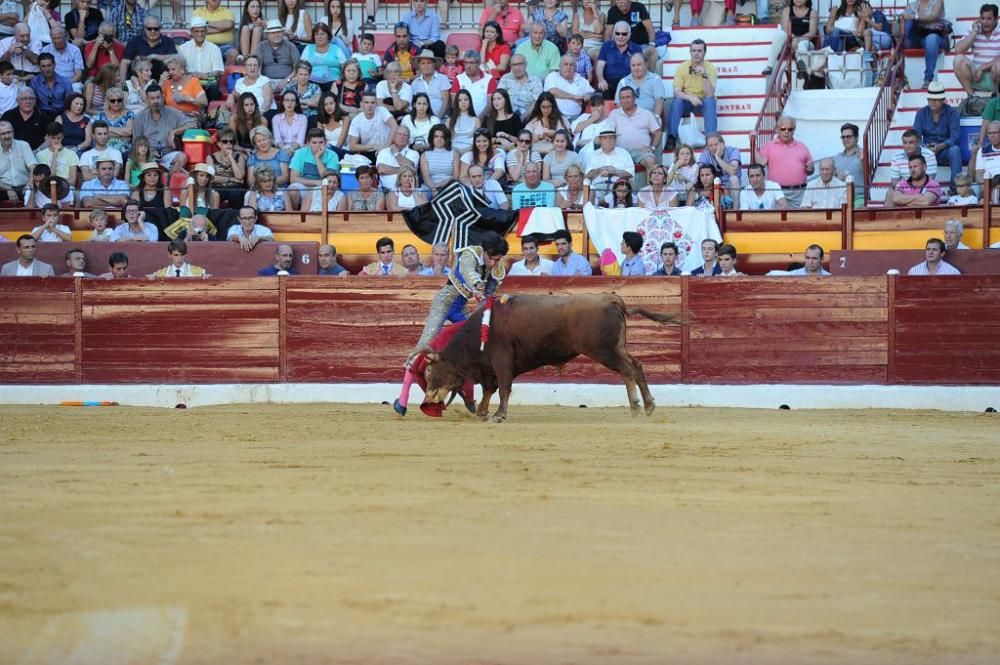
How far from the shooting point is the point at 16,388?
13.5m

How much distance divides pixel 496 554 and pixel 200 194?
9394 mm

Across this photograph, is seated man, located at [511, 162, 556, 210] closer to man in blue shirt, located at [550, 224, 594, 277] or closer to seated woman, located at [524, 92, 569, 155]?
man in blue shirt, located at [550, 224, 594, 277]

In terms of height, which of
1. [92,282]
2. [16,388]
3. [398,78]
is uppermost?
[398,78]

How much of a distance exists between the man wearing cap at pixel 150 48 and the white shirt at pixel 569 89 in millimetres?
4255

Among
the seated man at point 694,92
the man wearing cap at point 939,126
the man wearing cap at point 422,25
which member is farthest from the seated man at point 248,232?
the man wearing cap at point 939,126

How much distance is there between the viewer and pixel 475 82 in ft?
51.2

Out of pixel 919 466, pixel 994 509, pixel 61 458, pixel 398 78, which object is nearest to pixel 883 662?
pixel 994 509

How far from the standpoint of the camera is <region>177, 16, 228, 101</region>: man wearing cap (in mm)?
16203

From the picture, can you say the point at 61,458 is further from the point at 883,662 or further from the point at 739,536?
the point at 883,662

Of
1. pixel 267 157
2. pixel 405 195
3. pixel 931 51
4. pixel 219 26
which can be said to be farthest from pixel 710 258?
pixel 219 26

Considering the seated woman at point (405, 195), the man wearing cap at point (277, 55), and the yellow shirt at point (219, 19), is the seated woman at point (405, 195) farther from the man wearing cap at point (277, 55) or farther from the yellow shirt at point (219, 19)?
the yellow shirt at point (219, 19)

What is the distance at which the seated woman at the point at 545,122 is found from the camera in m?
14.5

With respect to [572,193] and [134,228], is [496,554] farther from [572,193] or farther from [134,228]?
[134,228]

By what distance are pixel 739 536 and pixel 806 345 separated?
297 inches
